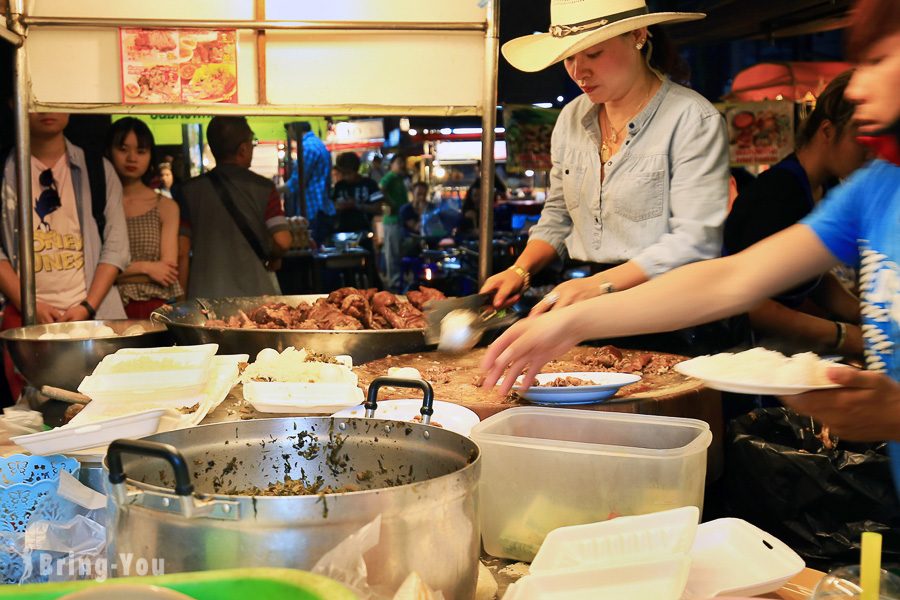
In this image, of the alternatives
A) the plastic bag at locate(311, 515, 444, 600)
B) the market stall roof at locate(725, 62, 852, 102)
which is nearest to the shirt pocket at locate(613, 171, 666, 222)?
the plastic bag at locate(311, 515, 444, 600)

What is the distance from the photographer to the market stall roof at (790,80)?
734 centimetres

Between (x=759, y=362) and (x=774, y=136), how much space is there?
226 inches

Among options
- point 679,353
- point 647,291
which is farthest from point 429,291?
point 647,291

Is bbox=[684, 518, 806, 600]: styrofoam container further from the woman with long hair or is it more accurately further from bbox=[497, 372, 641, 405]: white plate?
the woman with long hair

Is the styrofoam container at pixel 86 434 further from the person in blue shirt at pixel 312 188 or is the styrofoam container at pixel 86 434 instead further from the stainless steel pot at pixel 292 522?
the person in blue shirt at pixel 312 188

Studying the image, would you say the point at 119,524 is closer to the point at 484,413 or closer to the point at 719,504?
the point at 484,413

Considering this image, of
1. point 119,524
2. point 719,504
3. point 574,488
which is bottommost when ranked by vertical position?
point 719,504

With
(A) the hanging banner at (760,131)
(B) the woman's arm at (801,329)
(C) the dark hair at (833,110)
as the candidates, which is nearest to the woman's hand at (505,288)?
(B) the woman's arm at (801,329)

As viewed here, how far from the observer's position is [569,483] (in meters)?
1.76

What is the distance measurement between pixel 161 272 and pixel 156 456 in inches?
162

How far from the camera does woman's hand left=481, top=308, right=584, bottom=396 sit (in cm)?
186

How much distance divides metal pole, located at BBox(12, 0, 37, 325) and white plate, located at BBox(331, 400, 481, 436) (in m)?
2.39

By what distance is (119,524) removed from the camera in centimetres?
124

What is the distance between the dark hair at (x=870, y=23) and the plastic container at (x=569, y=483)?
87 cm
